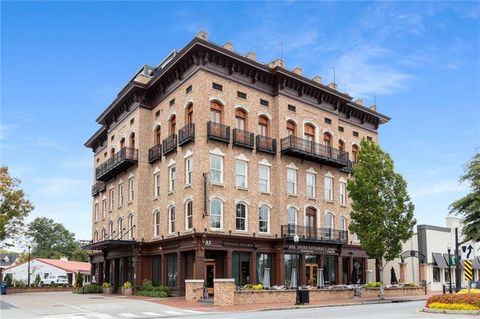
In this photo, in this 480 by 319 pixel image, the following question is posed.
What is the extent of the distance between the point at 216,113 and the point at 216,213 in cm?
705

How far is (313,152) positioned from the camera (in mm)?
43000

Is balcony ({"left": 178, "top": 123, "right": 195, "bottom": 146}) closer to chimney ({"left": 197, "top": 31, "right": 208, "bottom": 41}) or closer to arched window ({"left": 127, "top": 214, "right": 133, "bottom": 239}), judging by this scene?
chimney ({"left": 197, "top": 31, "right": 208, "bottom": 41})

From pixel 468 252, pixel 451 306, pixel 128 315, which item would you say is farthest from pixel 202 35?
pixel 451 306

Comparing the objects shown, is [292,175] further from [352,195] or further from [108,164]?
[108,164]

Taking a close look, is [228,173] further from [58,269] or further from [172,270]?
[58,269]

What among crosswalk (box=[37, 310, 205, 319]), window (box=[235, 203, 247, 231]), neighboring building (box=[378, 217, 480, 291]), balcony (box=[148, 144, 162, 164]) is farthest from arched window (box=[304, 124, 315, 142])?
crosswalk (box=[37, 310, 205, 319])

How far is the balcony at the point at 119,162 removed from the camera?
4438 cm

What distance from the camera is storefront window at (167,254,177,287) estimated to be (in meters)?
39.2

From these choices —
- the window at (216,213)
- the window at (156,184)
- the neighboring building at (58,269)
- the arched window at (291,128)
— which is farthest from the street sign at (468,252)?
the neighboring building at (58,269)

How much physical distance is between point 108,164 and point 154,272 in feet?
39.2

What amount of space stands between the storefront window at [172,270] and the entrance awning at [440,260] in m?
28.6

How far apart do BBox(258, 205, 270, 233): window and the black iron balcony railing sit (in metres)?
7.75

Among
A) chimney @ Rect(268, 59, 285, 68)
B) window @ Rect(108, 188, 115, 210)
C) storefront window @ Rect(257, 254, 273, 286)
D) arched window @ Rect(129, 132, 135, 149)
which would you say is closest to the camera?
storefront window @ Rect(257, 254, 273, 286)

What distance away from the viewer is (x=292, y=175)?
139ft
